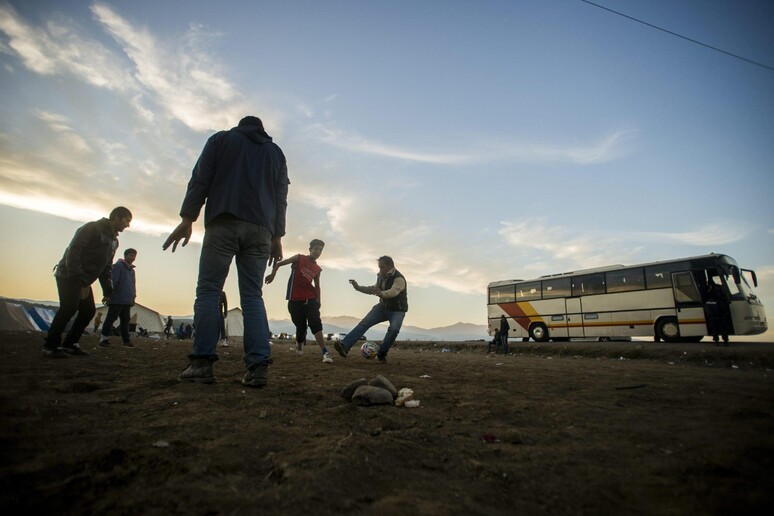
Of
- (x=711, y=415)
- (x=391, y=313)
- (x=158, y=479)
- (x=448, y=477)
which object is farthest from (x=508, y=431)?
(x=391, y=313)

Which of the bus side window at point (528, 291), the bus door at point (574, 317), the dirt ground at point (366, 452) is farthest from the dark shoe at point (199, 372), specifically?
the bus side window at point (528, 291)

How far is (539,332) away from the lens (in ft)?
61.0

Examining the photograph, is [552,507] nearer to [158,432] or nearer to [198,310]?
[158,432]

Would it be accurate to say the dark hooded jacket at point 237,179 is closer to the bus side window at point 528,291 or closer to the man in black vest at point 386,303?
the man in black vest at point 386,303

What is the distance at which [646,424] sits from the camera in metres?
2.05

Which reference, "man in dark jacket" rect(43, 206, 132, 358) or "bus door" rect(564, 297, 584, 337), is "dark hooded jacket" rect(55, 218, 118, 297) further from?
"bus door" rect(564, 297, 584, 337)

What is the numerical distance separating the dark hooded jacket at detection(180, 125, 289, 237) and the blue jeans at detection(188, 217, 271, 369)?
12cm

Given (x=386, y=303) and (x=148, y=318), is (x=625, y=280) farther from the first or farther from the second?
(x=148, y=318)

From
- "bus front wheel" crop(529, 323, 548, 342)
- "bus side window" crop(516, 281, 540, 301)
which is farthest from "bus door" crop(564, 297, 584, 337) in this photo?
"bus side window" crop(516, 281, 540, 301)

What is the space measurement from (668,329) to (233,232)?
1689cm

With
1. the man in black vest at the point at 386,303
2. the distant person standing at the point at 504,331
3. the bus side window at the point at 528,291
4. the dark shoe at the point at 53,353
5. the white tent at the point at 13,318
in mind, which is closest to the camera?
A: the dark shoe at the point at 53,353

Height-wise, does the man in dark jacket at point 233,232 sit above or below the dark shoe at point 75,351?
above

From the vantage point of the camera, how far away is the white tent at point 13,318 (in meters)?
19.3

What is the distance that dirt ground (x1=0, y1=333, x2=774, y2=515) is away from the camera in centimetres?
115
